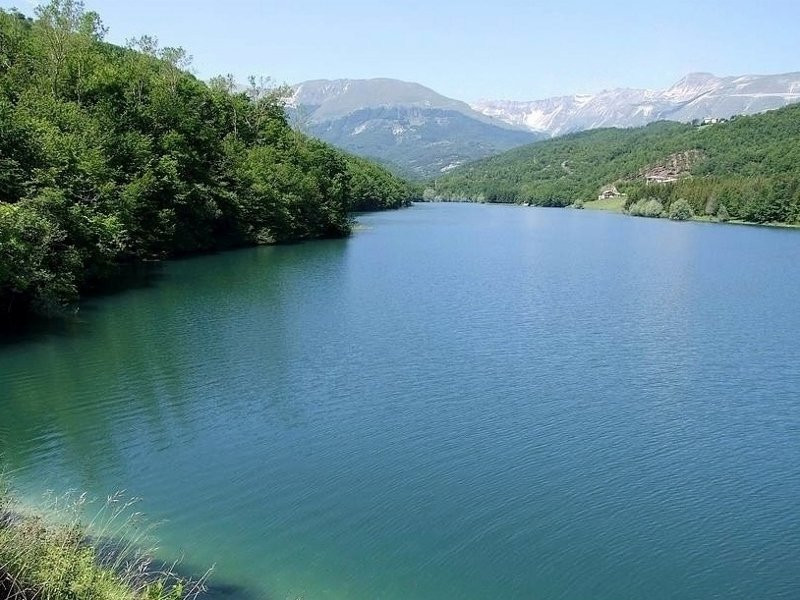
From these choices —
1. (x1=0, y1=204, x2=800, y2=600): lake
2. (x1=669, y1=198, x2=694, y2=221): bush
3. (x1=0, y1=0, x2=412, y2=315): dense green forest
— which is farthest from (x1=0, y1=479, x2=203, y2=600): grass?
(x1=669, y1=198, x2=694, y2=221): bush

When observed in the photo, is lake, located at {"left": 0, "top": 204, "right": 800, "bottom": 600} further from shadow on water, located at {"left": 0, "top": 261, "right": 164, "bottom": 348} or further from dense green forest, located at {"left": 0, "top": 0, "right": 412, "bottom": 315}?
dense green forest, located at {"left": 0, "top": 0, "right": 412, "bottom": 315}

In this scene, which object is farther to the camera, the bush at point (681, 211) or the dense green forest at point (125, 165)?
the bush at point (681, 211)

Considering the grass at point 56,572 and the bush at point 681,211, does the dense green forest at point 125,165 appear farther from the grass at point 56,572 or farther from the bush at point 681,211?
the bush at point 681,211

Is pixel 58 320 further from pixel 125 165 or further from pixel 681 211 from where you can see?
pixel 681 211

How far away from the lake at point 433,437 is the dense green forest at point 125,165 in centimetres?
462

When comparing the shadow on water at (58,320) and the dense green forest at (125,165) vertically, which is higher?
the dense green forest at (125,165)

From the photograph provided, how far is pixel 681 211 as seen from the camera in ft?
458

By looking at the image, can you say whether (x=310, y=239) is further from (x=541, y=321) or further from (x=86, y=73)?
(x=541, y=321)

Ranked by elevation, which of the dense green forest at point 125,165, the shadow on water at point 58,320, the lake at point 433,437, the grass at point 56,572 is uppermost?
the dense green forest at point 125,165

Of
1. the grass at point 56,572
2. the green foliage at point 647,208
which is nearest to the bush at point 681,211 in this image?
the green foliage at point 647,208

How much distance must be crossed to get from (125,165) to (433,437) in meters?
45.1

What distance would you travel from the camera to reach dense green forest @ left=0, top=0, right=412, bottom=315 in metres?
35.6

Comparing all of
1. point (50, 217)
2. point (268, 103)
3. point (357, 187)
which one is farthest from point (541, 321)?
point (357, 187)

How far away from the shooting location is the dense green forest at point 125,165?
35562mm
